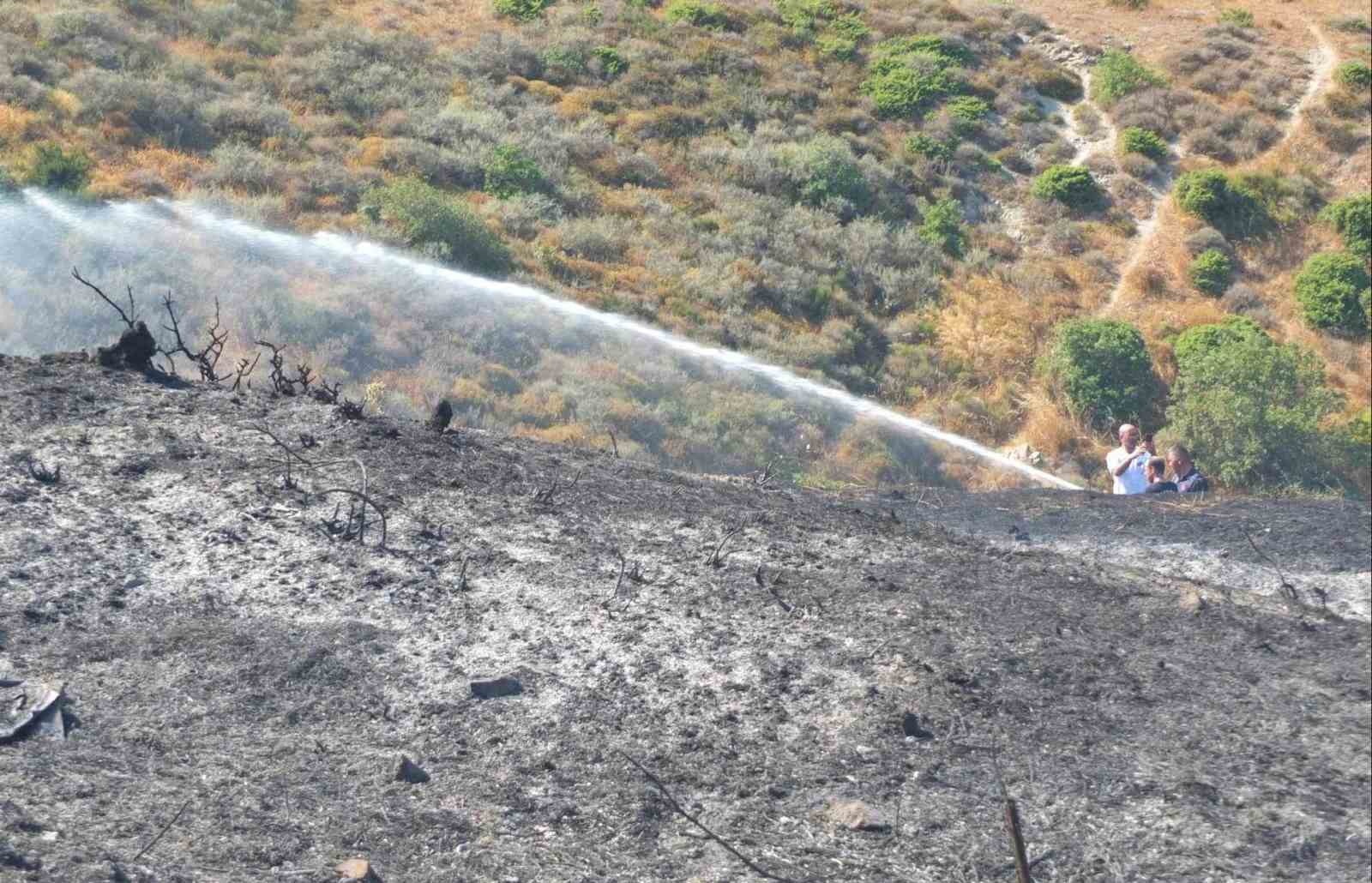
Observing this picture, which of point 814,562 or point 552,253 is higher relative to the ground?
point 814,562

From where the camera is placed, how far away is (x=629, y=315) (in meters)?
19.9

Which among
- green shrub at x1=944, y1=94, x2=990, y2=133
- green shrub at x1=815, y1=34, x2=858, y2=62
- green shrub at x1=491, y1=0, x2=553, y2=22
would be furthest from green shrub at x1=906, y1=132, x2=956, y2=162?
green shrub at x1=491, y1=0, x2=553, y2=22

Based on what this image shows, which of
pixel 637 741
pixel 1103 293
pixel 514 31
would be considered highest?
pixel 637 741

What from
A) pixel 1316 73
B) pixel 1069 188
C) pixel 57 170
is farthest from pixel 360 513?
pixel 1316 73

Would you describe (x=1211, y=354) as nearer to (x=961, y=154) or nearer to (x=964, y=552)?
(x=961, y=154)

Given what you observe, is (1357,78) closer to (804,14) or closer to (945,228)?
(804,14)

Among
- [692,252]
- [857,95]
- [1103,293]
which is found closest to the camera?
[692,252]

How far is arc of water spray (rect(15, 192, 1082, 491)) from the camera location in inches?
727

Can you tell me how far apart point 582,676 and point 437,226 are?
13746mm

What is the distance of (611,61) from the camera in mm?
29453

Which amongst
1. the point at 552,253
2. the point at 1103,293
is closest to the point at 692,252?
the point at 552,253

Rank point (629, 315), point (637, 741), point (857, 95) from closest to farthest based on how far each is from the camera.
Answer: point (637, 741), point (629, 315), point (857, 95)

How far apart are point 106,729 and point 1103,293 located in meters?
22.4

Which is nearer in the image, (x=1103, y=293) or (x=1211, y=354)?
(x=1211, y=354)
